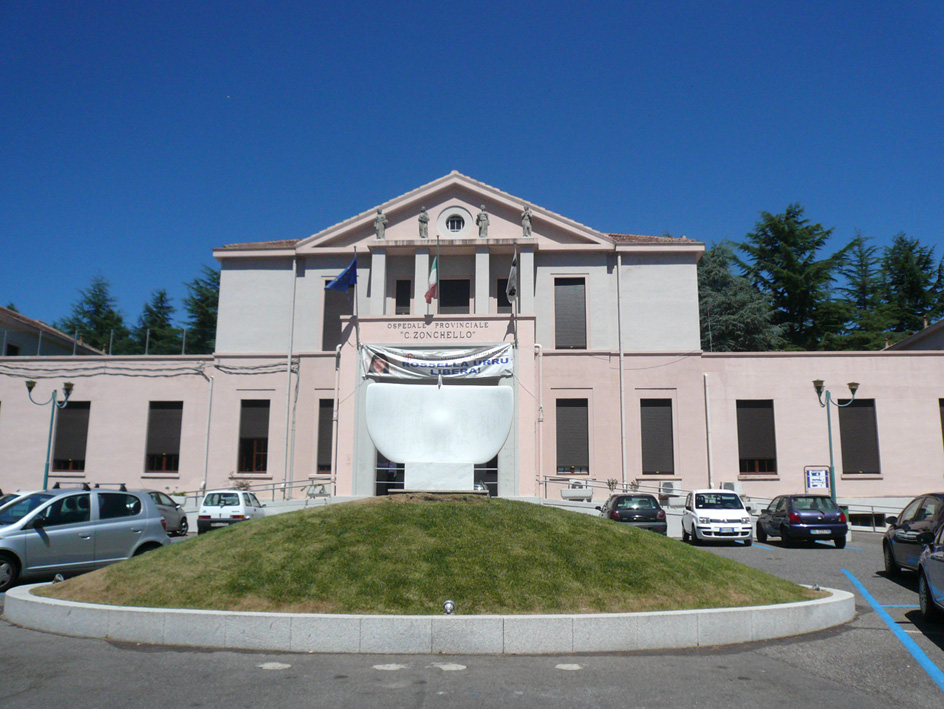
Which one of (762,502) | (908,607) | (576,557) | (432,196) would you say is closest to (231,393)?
(432,196)

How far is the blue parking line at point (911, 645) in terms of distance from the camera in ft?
23.5

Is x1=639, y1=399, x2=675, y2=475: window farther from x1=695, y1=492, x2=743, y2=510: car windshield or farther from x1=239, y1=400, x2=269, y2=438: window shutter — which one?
x1=239, y1=400, x2=269, y2=438: window shutter

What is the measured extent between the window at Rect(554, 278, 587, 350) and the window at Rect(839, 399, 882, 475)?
36.1 feet

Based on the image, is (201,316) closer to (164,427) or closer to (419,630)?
(164,427)

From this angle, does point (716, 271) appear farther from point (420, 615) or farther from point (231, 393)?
point (420, 615)

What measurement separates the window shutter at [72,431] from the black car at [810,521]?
2776 centimetres

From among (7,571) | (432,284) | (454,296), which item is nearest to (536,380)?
(432,284)

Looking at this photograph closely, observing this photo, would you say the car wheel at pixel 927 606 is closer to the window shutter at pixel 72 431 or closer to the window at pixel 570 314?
the window at pixel 570 314

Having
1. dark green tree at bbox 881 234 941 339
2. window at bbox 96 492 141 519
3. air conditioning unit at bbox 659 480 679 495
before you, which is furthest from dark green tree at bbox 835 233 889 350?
window at bbox 96 492 141 519

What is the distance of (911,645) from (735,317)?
37.3 m

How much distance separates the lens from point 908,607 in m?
10.7

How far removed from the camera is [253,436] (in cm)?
3112

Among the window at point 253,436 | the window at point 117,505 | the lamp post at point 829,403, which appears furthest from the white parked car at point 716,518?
the window at point 253,436

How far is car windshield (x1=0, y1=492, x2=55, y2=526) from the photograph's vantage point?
40.0 ft
